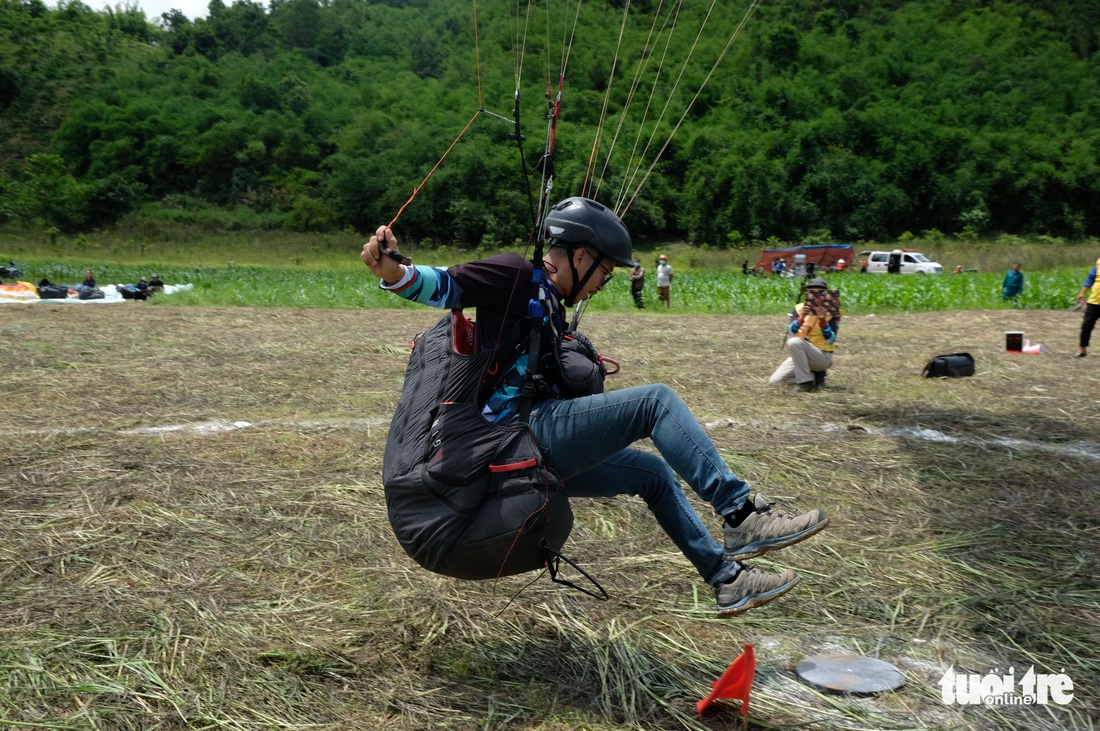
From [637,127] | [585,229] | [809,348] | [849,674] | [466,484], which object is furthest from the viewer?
[637,127]

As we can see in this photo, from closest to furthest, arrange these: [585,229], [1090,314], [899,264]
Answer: [585,229]
[1090,314]
[899,264]

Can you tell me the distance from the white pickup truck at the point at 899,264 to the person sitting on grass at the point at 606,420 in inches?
1505

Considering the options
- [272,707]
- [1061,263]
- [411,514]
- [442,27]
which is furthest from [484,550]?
[442,27]

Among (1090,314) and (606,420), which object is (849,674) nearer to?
(606,420)

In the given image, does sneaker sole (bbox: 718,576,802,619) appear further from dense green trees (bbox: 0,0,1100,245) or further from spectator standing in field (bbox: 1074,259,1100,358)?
dense green trees (bbox: 0,0,1100,245)

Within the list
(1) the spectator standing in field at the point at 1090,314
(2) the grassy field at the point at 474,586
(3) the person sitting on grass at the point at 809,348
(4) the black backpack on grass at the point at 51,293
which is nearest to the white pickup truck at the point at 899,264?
(1) the spectator standing in field at the point at 1090,314

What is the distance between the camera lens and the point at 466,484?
247cm

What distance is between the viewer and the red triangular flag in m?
2.59

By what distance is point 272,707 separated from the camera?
2.65m

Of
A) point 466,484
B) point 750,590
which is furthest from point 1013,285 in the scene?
point 466,484

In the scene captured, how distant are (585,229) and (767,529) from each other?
109 centimetres

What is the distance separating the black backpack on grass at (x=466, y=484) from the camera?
8.11 feet

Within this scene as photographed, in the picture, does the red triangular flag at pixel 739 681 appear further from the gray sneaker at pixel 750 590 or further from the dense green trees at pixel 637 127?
the dense green trees at pixel 637 127

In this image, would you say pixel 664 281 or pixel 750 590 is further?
pixel 664 281
